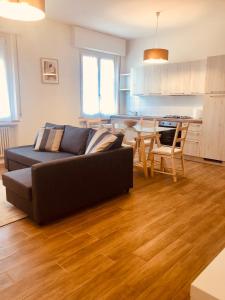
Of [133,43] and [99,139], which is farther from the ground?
[133,43]

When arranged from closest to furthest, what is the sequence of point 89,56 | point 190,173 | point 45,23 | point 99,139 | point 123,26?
point 99,139
point 190,173
point 45,23
point 123,26
point 89,56

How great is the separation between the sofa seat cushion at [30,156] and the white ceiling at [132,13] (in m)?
2.47

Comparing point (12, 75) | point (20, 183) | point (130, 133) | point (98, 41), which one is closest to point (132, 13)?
point (98, 41)

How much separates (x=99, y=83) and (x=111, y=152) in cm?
372

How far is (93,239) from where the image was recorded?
2.28m

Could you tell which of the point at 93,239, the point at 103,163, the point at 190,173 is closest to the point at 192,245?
the point at 93,239

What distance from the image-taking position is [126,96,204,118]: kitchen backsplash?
5.56 metres

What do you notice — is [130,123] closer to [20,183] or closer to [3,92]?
[20,183]

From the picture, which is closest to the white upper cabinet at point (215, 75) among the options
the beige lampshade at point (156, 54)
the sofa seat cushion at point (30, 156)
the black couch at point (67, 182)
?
the beige lampshade at point (156, 54)

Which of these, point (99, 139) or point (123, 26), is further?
point (123, 26)

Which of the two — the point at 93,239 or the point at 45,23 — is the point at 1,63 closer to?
the point at 45,23

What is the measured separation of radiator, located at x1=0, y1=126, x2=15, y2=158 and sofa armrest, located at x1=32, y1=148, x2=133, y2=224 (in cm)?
262

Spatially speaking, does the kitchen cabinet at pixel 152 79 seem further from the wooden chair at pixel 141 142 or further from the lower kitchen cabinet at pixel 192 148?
the wooden chair at pixel 141 142

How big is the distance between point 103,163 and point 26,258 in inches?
52.1
